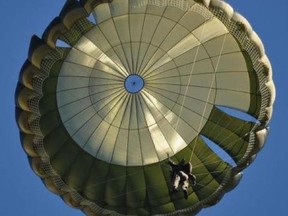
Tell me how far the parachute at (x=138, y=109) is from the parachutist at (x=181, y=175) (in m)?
1.53

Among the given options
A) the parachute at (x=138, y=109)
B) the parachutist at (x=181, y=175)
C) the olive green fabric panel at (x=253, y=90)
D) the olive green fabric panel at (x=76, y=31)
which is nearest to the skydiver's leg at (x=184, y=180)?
the parachutist at (x=181, y=175)

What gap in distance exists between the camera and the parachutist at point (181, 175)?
26.4 metres

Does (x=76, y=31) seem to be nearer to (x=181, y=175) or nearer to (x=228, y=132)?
(x=181, y=175)

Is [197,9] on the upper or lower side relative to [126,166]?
upper

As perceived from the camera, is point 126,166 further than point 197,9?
Yes

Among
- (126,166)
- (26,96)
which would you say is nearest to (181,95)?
(126,166)

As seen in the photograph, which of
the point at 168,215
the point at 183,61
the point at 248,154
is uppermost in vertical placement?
the point at 183,61

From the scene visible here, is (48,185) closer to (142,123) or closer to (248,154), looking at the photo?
(142,123)

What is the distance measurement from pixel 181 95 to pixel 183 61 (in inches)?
37.7

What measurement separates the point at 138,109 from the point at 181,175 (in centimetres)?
300

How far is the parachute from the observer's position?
1086 inches

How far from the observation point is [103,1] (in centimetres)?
2644

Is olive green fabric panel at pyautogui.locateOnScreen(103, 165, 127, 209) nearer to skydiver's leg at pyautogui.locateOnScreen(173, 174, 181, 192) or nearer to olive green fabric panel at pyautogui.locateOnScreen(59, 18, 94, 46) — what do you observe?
skydiver's leg at pyautogui.locateOnScreen(173, 174, 181, 192)

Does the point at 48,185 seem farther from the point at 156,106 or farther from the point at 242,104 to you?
the point at 242,104
